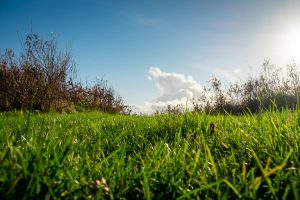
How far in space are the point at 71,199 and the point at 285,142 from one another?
1375 millimetres

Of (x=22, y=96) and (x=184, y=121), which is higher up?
(x=22, y=96)

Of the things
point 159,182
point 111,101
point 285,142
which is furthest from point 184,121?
point 111,101

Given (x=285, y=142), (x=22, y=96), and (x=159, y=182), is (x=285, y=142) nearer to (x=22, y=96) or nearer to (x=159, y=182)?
(x=159, y=182)

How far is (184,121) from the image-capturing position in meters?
4.12

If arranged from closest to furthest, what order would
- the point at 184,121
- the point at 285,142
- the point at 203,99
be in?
the point at 285,142 < the point at 184,121 < the point at 203,99

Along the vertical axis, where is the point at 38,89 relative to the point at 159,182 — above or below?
above

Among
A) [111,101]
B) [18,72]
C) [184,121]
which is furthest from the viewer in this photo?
[111,101]

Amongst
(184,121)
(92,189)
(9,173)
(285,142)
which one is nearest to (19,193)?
(9,173)

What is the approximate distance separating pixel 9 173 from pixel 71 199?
290 millimetres

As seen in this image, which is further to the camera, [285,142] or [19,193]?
[285,142]

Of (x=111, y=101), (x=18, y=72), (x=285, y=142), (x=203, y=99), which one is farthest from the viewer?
(x=111, y=101)

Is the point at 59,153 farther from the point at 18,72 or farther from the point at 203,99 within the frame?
the point at 203,99

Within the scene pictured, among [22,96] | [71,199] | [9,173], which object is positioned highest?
[22,96]

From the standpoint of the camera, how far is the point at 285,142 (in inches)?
79.3
